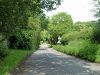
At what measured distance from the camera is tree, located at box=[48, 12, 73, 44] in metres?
114

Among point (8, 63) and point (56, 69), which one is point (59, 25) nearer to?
point (8, 63)

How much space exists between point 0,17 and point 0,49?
20.0ft

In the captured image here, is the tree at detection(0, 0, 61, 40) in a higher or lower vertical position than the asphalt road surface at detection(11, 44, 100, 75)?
higher

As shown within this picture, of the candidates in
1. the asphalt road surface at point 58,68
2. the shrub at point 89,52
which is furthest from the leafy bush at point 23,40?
the asphalt road surface at point 58,68

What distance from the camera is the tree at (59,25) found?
4481 inches

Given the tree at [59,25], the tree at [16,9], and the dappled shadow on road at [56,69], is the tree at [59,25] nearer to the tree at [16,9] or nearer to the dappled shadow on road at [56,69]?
the dappled shadow on road at [56,69]

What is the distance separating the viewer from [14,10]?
1966 cm

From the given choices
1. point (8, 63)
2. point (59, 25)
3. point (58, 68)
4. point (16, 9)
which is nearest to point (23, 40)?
point (8, 63)

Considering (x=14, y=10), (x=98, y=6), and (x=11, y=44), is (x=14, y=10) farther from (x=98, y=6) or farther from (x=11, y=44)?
(x=11, y=44)

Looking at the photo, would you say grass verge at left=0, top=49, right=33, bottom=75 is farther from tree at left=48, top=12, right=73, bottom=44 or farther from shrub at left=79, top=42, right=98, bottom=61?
tree at left=48, top=12, right=73, bottom=44

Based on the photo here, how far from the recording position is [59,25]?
117 m

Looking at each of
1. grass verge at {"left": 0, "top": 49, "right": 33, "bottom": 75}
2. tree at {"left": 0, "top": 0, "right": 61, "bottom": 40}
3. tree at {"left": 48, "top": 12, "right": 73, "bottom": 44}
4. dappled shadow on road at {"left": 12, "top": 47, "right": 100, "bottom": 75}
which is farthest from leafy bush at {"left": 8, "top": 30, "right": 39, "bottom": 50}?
tree at {"left": 48, "top": 12, "right": 73, "bottom": 44}

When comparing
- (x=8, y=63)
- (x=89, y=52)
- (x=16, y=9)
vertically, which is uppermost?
(x=16, y=9)

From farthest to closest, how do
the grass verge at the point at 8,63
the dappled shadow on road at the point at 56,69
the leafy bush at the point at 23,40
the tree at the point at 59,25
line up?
the tree at the point at 59,25 < the leafy bush at the point at 23,40 < the dappled shadow on road at the point at 56,69 < the grass verge at the point at 8,63
